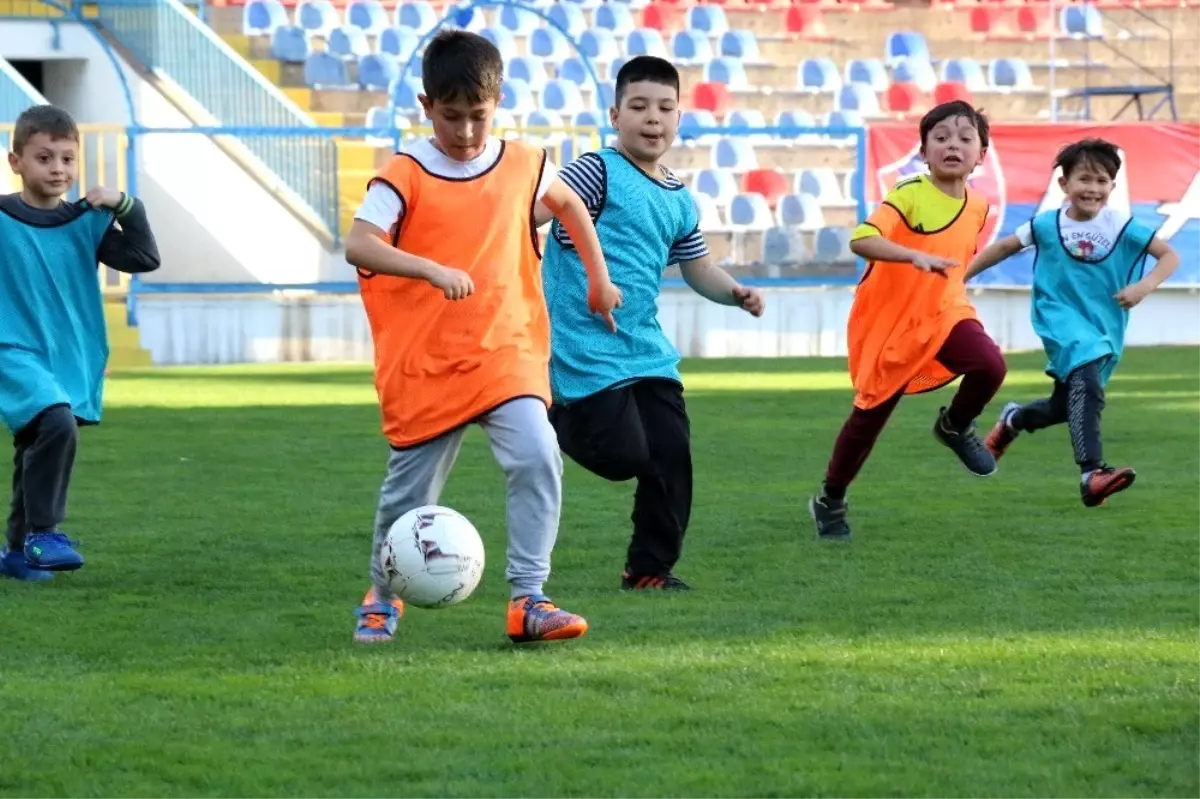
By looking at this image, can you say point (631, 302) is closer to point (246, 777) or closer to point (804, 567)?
point (804, 567)

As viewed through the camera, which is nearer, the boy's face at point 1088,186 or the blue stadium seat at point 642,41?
the boy's face at point 1088,186

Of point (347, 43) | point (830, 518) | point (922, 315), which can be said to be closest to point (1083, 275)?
point (922, 315)

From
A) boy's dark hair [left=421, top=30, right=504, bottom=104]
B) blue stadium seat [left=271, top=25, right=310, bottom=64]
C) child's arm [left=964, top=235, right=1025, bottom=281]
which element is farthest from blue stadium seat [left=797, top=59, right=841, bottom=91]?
boy's dark hair [left=421, top=30, right=504, bottom=104]

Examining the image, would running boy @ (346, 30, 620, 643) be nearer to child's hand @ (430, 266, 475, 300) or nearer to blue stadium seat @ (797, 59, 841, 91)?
child's hand @ (430, 266, 475, 300)

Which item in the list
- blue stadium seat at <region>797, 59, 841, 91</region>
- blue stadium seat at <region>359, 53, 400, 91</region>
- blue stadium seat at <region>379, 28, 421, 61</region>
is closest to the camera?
blue stadium seat at <region>359, 53, 400, 91</region>

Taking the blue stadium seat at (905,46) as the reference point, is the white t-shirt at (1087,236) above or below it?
below

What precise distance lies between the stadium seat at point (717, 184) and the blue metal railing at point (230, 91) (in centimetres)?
375

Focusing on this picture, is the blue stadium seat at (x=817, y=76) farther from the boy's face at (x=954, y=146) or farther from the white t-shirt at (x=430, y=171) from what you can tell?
the white t-shirt at (x=430, y=171)

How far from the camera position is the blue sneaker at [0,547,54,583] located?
661cm

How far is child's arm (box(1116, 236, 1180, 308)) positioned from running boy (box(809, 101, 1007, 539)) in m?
0.65

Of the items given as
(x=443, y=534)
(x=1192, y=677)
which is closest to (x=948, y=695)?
(x=1192, y=677)

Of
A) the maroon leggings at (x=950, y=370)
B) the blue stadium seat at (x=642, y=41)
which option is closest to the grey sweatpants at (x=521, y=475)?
the maroon leggings at (x=950, y=370)

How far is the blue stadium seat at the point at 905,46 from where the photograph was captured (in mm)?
24953

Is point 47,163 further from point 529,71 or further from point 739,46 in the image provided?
point 739,46
